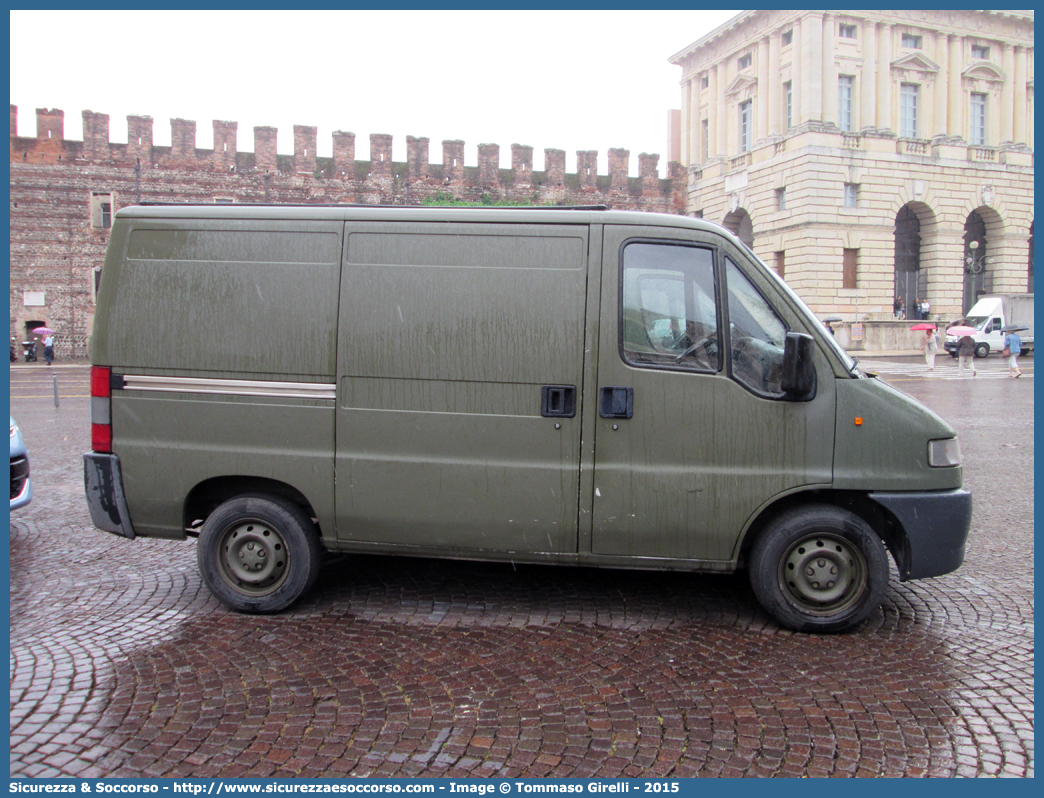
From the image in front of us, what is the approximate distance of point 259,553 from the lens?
14.9ft

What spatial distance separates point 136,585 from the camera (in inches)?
198

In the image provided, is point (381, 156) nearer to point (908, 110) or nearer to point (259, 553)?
point (908, 110)

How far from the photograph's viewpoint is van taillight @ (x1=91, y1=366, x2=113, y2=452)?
451 centimetres

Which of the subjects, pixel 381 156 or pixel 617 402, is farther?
pixel 381 156

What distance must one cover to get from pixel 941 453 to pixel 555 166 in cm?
3980

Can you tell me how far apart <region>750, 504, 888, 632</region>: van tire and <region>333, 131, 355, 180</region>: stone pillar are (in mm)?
38671

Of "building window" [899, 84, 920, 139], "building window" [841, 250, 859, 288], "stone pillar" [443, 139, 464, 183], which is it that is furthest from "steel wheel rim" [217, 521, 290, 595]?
"building window" [899, 84, 920, 139]

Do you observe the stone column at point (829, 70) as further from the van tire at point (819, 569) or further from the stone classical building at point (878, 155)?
the van tire at point (819, 569)

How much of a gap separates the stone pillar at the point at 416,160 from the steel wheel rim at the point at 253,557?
3787cm

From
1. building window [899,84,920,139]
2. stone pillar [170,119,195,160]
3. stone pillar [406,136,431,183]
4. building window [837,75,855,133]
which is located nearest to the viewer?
Result: stone pillar [170,119,195,160]

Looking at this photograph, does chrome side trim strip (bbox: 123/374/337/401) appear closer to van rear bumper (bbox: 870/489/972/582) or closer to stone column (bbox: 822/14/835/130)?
van rear bumper (bbox: 870/489/972/582)

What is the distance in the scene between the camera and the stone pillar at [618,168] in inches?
1686

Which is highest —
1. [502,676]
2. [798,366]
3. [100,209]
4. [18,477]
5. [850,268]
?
[100,209]

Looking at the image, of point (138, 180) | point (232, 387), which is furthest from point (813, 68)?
point (232, 387)
